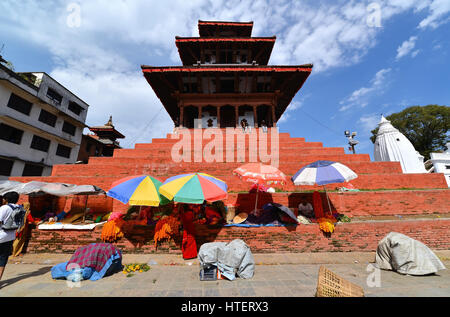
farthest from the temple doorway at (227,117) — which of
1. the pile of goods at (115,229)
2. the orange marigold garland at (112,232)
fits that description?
the orange marigold garland at (112,232)

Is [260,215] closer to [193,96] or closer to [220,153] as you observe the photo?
[220,153]

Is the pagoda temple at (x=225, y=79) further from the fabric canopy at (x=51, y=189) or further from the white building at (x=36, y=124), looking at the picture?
the white building at (x=36, y=124)

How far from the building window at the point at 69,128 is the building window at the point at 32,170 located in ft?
17.3

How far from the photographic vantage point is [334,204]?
687 centimetres

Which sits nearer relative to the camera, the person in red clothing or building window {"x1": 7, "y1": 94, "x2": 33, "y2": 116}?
the person in red clothing

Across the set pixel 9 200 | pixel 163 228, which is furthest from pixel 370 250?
pixel 9 200

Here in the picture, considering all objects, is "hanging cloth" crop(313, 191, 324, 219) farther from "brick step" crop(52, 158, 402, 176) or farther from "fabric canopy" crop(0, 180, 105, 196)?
"fabric canopy" crop(0, 180, 105, 196)

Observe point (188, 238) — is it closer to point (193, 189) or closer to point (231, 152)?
point (193, 189)

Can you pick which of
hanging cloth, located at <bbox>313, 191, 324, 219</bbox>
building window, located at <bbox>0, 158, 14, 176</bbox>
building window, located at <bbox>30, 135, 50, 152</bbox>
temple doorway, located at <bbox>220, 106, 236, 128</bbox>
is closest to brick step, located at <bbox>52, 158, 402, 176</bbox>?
hanging cloth, located at <bbox>313, 191, 324, 219</bbox>

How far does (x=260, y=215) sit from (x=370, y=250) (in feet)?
10.8

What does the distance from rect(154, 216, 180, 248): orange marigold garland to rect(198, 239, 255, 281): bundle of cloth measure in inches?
58.8

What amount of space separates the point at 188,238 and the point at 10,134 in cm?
2116

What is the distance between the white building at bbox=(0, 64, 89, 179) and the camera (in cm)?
1502
